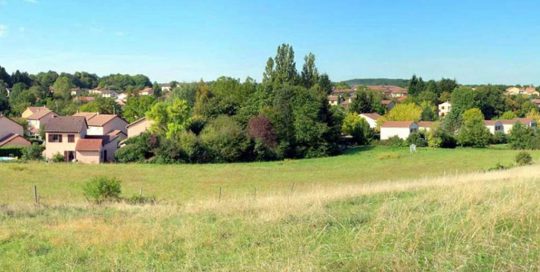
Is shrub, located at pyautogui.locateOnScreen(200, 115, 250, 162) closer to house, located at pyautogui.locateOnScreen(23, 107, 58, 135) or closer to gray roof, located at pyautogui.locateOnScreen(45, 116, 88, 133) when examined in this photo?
gray roof, located at pyautogui.locateOnScreen(45, 116, 88, 133)

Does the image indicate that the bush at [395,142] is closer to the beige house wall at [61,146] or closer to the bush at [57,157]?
the beige house wall at [61,146]

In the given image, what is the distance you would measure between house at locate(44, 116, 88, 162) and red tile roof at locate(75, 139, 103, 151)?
2.68 feet

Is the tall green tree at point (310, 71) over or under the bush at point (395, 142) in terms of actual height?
over

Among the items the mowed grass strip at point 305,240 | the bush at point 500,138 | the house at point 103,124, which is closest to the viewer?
the mowed grass strip at point 305,240

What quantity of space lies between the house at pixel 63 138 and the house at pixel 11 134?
924cm

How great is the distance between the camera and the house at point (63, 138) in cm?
4525

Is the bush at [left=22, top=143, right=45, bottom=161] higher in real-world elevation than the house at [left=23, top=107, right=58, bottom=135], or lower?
lower

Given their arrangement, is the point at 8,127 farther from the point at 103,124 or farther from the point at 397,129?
the point at 397,129

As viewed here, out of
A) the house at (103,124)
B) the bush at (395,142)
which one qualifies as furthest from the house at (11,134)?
the bush at (395,142)

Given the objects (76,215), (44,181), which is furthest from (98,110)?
(76,215)

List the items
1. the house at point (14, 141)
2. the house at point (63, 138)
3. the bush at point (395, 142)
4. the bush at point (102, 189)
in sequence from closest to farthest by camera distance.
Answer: the bush at point (102, 189), the house at point (63, 138), the house at point (14, 141), the bush at point (395, 142)

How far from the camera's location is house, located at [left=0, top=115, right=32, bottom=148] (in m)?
54.1

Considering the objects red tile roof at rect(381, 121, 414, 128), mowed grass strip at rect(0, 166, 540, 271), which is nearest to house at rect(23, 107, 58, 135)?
red tile roof at rect(381, 121, 414, 128)

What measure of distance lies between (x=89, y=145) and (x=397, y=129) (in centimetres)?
4139
